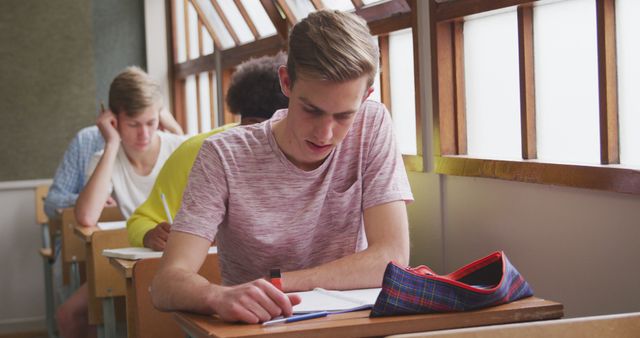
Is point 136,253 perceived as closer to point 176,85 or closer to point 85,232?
point 85,232

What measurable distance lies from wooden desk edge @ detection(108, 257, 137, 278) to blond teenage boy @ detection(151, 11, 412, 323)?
0.54m

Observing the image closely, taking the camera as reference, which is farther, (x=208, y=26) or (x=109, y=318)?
(x=208, y=26)

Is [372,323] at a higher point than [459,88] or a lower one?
lower

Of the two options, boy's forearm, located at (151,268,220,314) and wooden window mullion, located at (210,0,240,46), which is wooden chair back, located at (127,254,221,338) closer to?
boy's forearm, located at (151,268,220,314)

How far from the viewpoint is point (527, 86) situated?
2.71 metres

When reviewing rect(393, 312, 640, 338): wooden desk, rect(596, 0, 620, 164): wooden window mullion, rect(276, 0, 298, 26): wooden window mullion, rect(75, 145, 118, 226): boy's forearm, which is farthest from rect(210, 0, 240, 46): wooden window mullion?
rect(393, 312, 640, 338): wooden desk

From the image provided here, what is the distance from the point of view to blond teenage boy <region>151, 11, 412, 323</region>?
189cm

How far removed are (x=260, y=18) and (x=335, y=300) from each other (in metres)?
3.53

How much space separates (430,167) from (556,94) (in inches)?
26.4

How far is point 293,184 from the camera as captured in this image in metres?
2.08

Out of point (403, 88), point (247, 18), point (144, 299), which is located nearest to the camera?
point (144, 299)

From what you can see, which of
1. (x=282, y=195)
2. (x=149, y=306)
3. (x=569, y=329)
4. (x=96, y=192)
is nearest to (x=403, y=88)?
(x=149, y=306)

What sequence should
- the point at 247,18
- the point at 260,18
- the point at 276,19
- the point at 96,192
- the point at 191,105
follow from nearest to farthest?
the point at 96,192 < the point at 276,19 < the point at 260,18 < the point at 247,18 < the point at 191,105

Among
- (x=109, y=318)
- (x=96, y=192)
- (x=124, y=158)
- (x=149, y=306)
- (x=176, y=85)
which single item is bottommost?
(x=109, y=318)
